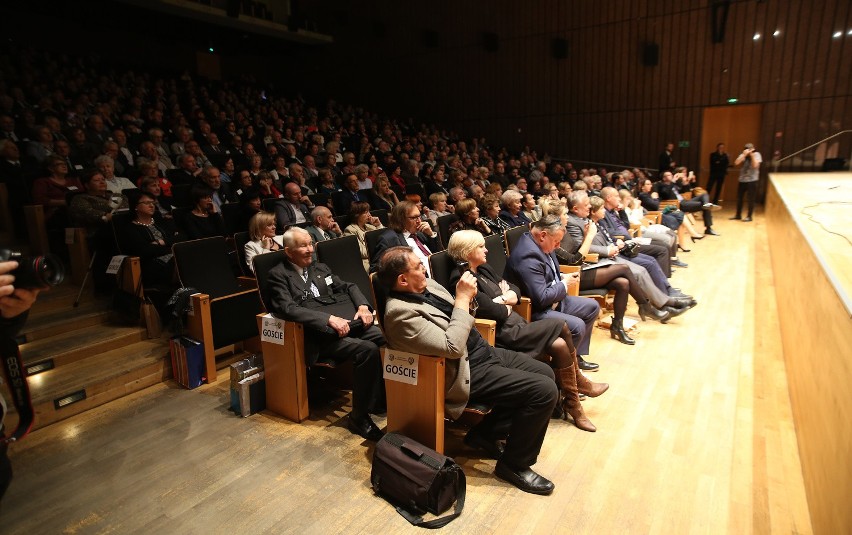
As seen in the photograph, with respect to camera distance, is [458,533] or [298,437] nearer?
[458,533]

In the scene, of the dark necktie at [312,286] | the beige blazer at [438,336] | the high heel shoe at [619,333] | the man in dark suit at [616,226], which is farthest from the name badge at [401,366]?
the man in dark suit at [616,226]

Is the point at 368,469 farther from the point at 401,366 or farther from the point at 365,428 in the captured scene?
the point at 401,366

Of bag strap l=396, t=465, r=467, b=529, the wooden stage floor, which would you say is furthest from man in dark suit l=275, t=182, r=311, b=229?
A: bag strap l=396, t=465, r=467, b=529

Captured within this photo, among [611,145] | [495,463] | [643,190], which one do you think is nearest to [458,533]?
[495,463]

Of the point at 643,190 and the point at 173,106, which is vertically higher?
the point at 173,106

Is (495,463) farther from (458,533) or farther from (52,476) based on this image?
(52,476)

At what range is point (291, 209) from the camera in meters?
4.07

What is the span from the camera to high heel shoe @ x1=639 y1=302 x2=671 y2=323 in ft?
12.4

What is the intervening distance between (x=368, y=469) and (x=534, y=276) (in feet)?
4.21

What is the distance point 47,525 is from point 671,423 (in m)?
2.53

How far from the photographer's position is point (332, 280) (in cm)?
275

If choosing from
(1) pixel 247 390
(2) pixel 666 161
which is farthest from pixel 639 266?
(2) pixel 666 161

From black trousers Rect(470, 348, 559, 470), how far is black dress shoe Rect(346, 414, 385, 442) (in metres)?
0.53

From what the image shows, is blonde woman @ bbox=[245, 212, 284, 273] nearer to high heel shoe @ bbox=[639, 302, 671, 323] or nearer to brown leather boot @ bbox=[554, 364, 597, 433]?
brown leather boot @ bbox=[554, 364, 597, 433]
